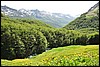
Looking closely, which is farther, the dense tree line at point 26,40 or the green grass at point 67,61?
the dense tree line at point 26,40

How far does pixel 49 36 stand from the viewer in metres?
168

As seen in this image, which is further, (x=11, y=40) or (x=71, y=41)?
(x=71, y=41)

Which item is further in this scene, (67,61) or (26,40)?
(26,40)

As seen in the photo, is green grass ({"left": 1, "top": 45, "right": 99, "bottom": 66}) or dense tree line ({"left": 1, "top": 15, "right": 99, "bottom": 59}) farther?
dense tree line ({"left": 1, "top": 15, "right": 99, "bottom": 59})

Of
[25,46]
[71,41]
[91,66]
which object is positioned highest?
[91,66]

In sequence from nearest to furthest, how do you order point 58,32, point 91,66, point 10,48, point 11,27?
1. point 91,66
2. point 10,48
3. point 11,27
4. point 58,32

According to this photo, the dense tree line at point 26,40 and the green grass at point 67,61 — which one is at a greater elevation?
the green grass at point 67,61

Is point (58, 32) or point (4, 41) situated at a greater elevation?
point (4, 41)

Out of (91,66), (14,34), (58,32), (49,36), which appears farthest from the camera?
(58,32)

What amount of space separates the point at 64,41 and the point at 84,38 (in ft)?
45.3

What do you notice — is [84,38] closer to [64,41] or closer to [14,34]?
[64,41]

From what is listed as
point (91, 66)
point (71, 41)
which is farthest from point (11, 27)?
point (91, 66)

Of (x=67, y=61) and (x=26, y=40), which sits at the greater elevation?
(x=67, y=61)

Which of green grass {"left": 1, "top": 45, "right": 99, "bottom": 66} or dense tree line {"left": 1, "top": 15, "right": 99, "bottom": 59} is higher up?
green grass {"left": 1, "top": 45, "right": 99, "bottom": 66}
